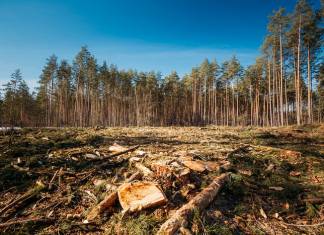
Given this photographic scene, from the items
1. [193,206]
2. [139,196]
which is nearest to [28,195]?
[139,196]

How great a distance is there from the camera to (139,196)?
5477mm

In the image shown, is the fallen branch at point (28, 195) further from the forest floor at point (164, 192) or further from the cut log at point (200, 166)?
the cut log at point (200, 166)

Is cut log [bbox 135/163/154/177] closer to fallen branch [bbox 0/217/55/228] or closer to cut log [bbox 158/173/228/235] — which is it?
cut log [bbox 158/173/228/235]

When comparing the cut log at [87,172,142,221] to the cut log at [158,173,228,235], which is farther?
the cut log at [87,172,142,221]

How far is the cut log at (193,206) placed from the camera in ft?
14.3

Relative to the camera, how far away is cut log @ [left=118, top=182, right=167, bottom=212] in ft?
17.1

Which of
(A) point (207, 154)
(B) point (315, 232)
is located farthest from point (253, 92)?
(B) point (315, 232)

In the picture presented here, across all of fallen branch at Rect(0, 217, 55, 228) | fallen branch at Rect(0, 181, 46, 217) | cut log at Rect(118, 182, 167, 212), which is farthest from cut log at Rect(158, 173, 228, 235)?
fallen branch at Rect(0, 181, 46, 217)

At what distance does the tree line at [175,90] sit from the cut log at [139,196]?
2948 centimetres

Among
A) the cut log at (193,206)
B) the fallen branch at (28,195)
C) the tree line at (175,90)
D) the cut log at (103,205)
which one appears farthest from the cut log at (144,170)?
the tree line at (175,90)

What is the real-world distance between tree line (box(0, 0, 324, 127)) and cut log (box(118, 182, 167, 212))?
29482 mm

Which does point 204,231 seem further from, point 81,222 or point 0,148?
point 0,148

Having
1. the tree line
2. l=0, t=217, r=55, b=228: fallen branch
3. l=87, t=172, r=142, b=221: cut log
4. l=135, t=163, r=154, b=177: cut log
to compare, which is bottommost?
l=0, t=217, r=55, b=228: fallen branch

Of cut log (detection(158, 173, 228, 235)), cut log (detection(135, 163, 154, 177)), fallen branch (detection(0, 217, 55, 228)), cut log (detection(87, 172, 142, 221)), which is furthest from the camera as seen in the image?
cut log (detection(135, 163, 154, 177))
